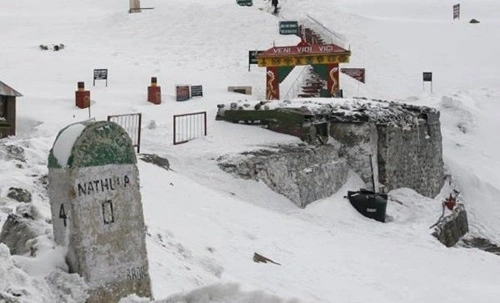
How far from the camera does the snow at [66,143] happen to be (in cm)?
555

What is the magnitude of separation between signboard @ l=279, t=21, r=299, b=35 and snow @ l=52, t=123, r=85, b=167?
27.4 meters

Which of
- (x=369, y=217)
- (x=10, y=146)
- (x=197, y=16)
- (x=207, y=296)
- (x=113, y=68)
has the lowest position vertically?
(x=369, y=217)

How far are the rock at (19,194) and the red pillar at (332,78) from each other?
15.8 m

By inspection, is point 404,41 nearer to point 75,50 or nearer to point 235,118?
point 75,50

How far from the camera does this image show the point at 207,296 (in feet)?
18.2

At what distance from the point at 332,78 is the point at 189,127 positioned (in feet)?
22.5

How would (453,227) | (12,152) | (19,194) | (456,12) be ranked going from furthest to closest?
(456,12)
(453,227)
(12,152)
(19,194)

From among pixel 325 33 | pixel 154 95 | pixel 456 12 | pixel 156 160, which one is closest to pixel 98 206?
pixel 156 160

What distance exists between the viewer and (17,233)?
6523mm

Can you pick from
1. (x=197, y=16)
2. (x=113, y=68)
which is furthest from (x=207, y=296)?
(x=197, y=16)

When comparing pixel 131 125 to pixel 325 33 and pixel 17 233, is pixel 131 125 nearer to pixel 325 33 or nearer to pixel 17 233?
pixel 17 233

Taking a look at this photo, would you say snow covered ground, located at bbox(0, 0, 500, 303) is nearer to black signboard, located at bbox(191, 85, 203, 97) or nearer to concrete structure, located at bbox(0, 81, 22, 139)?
concrete structure, located at bbox(0, 81, 22, 139)

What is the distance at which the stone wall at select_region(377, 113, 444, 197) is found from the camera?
17.2m

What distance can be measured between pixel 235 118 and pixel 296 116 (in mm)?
→ 1806
